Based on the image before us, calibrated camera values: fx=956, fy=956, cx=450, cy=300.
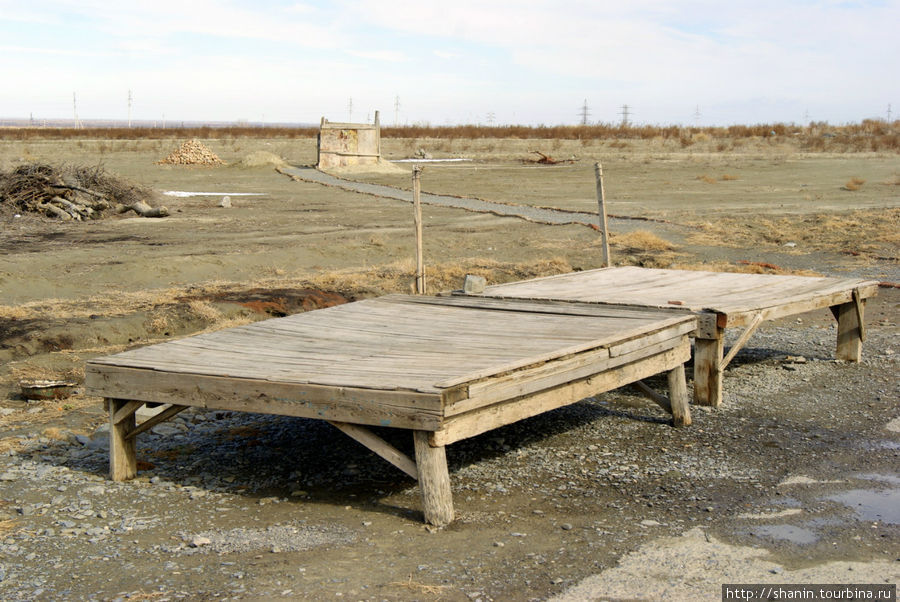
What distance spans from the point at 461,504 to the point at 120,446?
6.64 ft

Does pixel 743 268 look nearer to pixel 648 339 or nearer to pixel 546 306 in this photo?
pixel 546 306

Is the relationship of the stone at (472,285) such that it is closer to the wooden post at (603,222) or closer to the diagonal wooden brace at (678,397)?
the diagonal wooden brace at (678,397)

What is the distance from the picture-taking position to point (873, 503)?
519 cm

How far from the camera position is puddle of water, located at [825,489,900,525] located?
4.96 meters

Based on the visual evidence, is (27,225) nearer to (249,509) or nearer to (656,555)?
(249,509)

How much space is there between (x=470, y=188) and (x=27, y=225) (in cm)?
1320

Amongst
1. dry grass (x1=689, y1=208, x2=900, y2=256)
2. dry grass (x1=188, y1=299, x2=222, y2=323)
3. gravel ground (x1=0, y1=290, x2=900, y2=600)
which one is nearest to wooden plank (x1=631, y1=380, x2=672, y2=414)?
gravel ground (x1=0, y1=290, x2=900, y2=600)

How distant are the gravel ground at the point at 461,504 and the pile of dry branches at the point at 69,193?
40.7 ft

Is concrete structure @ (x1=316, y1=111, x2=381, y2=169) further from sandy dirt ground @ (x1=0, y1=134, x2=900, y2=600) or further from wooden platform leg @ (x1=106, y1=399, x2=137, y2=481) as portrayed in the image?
wooden platform leg @ (x1=106, y1=399, x2=137, y2=481)

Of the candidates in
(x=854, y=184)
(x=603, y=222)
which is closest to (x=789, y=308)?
(x=603, y=222)

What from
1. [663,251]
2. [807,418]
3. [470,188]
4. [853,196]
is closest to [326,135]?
[470,188]

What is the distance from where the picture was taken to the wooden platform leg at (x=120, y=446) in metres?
5.53

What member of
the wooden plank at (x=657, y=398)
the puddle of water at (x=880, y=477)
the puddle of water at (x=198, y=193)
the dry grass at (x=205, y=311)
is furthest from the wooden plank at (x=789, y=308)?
the puddle of water at (x=198, y=193)

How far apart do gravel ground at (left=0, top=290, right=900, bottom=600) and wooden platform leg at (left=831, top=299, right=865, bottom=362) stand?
1255mm
